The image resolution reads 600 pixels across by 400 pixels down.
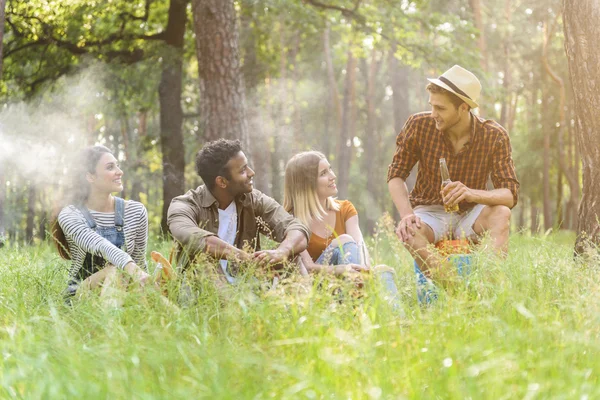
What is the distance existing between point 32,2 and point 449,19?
286 inches

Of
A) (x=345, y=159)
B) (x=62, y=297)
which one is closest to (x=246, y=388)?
(x=62, y=297)

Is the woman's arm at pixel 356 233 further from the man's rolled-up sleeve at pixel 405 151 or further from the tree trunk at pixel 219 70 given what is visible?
the tree trunk at pixel 219 70

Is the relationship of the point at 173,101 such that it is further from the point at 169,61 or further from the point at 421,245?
the point at 421,245

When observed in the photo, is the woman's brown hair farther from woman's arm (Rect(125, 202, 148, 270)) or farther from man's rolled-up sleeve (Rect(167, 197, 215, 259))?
man's rolled-up sleeve (Rect(167, 197, 215, 259))

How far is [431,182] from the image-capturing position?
20.3ft

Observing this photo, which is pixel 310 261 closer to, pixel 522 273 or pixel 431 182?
pixel 431 182

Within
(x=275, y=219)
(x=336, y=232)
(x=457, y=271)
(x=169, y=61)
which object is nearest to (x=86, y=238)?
(x=275, y=219)

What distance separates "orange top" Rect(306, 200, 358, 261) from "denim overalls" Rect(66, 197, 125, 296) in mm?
1481

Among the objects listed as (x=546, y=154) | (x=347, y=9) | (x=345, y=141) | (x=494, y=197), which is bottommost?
(x=546, y=154)

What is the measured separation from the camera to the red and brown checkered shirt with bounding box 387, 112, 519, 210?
593 centimetres

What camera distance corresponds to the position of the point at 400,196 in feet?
19.6

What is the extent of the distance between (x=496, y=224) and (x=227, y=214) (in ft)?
6.54

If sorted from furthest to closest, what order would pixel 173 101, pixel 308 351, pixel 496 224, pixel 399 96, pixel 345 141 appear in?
1. pixel 345 141
2. pixel 399 96
3. pixel 173 101
4. pixel 496 224
5. pixel 308 351

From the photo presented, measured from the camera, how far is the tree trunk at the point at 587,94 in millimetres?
5910
